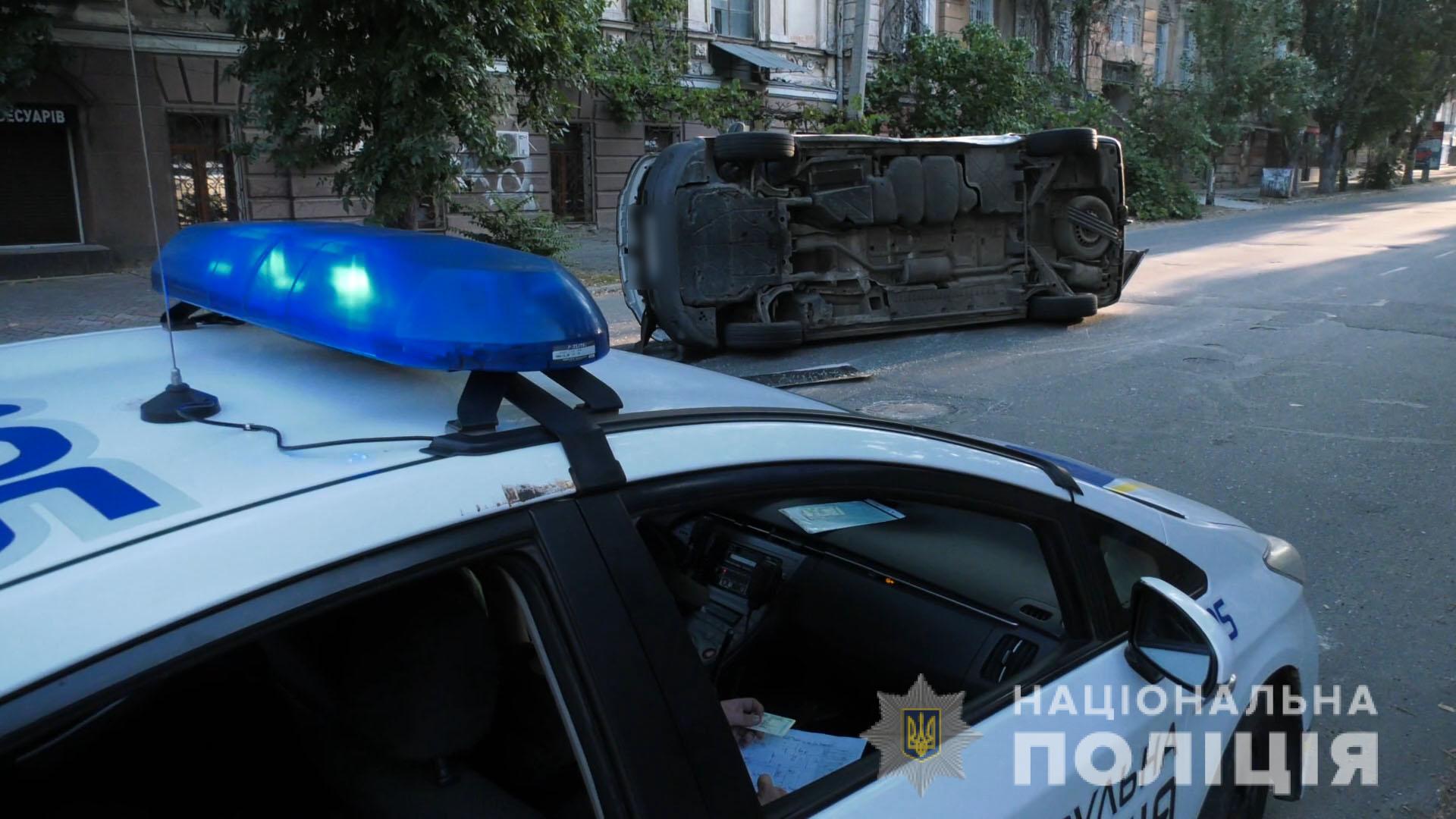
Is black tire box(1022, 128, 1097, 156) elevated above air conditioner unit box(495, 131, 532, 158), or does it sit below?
below

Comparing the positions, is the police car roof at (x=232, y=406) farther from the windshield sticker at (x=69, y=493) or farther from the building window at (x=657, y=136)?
the building window at (x=657, y=136)

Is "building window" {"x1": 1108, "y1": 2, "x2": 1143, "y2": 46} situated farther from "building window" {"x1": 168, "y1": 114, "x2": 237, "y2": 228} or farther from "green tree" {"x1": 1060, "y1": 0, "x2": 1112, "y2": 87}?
"building window" {"x1": 168, "y1": 114, "x2": 237, "y2": 228}

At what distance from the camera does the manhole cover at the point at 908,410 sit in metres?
7.49

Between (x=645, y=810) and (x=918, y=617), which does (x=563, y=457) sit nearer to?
(x=645, y=810)

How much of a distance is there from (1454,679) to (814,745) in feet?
10.1

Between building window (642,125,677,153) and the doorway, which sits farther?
building window (642,125,677,153)

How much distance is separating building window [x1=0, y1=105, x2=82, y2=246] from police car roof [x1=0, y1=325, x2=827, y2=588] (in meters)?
16.4

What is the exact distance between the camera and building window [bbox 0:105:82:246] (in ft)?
50.9

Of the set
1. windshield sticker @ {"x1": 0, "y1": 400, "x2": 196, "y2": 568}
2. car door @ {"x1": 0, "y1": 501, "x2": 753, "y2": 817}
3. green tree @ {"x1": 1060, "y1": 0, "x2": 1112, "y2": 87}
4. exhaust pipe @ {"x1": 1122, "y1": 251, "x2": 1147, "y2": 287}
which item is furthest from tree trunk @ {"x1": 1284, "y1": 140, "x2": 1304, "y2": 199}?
windshield sticker @ {"x1": 0, "y1": 400, "x2": 196, "y2": 568}

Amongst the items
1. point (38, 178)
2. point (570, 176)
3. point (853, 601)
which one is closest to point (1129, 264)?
point (853, 601)

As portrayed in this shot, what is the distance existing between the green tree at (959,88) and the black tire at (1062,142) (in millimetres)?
13318

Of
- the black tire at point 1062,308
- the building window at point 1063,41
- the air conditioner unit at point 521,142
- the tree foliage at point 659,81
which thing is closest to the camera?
the black tire at point 1062,308

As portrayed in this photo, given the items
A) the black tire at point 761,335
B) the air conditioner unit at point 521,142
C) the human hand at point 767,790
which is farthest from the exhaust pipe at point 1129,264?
the air conditioner unit at point 521,142

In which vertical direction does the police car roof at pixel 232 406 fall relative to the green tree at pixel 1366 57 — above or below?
below
